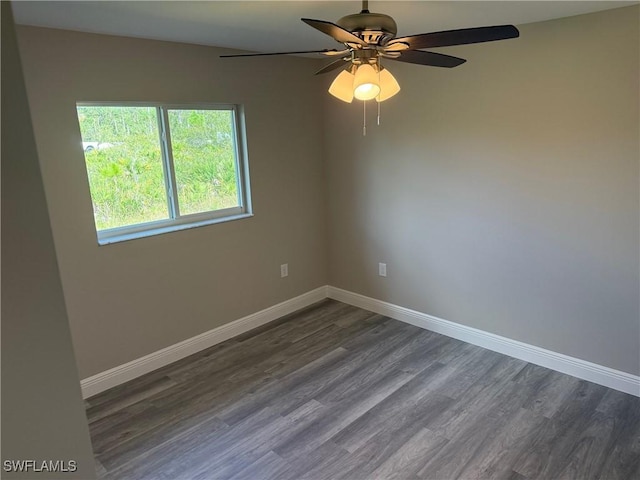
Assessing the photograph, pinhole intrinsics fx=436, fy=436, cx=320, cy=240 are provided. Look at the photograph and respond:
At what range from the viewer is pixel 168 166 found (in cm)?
313

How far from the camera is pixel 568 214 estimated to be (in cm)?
277

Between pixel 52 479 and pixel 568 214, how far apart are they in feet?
9.53

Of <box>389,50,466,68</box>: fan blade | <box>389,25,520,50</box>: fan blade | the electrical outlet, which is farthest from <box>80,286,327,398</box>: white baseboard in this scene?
<box>389,25,520,50</box>: fan blade

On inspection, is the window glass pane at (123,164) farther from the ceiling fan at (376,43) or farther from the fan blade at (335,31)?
the fan blade at (335,31)

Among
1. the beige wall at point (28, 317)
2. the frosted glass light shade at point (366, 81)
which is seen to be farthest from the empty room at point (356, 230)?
the beige wall at point (28, 317)

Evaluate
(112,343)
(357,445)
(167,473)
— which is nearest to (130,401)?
(112,343)

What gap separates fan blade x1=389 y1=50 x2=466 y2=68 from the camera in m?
1.84

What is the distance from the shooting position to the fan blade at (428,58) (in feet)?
Answer: 6.05

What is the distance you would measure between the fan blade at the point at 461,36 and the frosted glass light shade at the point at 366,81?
0.41ft

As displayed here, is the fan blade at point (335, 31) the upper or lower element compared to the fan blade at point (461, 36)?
upper

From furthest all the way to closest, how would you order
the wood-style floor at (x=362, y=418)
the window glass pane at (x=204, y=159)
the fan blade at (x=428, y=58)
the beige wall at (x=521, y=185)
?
the window glass pane at (x=204, y=159) < the beige wall at (x=521, y=185) < the wood-style floor at (x=362, y=418) < the fan blade at (x=428, y=58)

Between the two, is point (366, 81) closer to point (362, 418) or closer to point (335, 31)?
point (335, 31)

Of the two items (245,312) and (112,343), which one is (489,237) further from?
(112,343)

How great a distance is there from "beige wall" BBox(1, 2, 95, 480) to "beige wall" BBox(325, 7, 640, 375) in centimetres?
281
